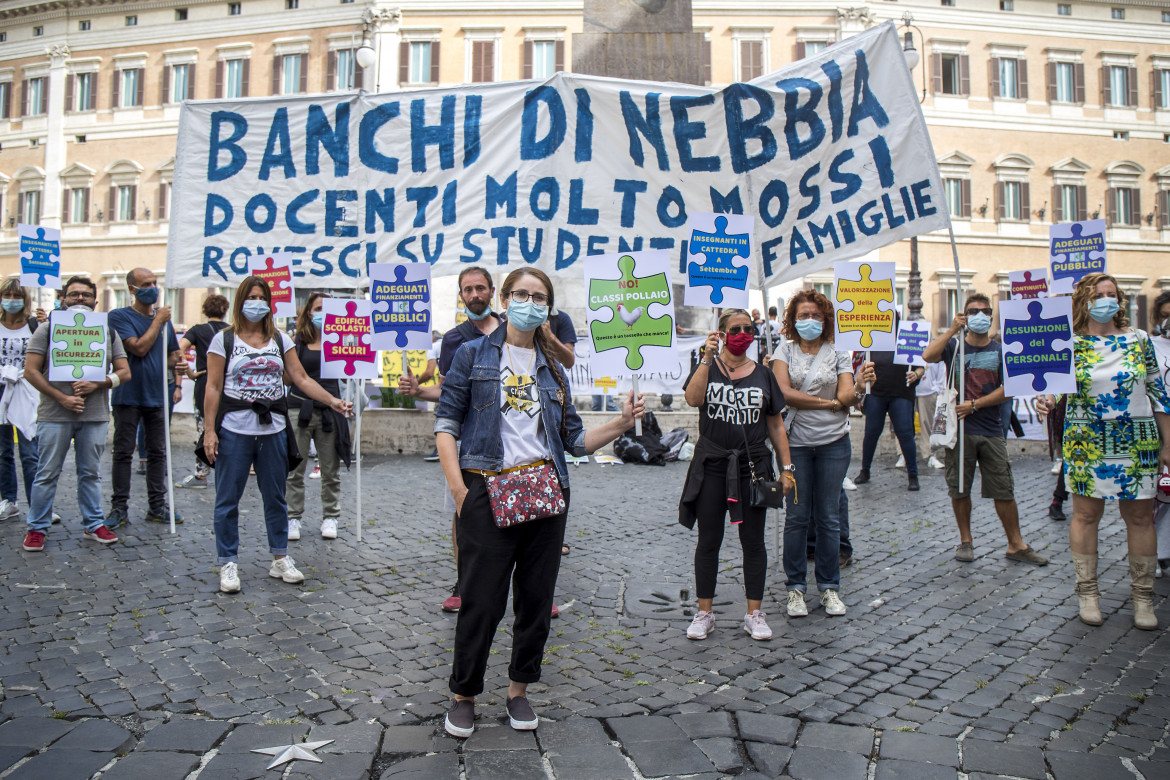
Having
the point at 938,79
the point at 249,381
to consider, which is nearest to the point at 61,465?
the point at 249,381

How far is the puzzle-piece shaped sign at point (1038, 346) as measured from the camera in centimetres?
492

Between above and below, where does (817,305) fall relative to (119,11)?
below

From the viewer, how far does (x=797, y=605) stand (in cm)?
482

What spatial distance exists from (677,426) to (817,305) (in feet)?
27.0

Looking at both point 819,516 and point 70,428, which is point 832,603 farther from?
point 70,428

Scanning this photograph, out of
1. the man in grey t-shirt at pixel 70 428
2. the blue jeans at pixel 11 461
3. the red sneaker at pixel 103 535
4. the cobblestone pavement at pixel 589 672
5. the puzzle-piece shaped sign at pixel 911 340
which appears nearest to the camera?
the cobblestone pavement at pixel 589 672

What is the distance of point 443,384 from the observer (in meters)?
3.43

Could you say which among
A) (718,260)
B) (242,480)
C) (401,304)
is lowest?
(242,480)

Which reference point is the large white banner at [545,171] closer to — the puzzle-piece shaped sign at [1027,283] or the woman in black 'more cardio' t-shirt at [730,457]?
the woman in black 'more cardio' t-shirt at [730,457]

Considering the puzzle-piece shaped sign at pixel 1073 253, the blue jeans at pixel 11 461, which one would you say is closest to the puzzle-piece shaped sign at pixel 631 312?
the blue jeans at pixel 11 461

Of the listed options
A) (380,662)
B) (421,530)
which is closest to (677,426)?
(421,530)

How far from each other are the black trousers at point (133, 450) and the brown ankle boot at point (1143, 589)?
6.78 metres

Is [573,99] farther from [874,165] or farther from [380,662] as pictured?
[380,662]

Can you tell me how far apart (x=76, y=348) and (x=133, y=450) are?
110 centimetres
